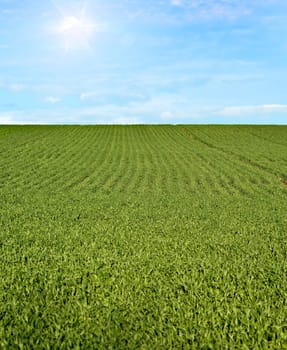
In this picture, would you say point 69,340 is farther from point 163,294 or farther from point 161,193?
point 161,193

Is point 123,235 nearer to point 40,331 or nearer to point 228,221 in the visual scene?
point 228,221

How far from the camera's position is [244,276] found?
6.96 m

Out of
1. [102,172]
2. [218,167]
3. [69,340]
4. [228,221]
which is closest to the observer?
[69,340]

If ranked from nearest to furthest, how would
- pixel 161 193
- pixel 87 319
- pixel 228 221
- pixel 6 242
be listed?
pixel 87 319 < pixel 6 242 < pixel 228 221 < pixel 161 193

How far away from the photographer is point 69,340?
194 inches

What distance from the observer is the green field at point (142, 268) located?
5137 mm

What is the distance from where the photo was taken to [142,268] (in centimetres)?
715

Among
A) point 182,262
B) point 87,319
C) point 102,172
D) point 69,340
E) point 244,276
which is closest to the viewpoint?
point 69,340

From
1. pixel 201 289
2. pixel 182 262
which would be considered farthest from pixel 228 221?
pixel 201 289

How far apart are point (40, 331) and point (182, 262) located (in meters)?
3.13

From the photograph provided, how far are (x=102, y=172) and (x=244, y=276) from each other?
66.4ft

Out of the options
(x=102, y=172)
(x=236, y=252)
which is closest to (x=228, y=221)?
(x=236, y=252)

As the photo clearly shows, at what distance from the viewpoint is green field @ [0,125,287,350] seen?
514cm

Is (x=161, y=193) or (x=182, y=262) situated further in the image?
(x=161, y=193)
